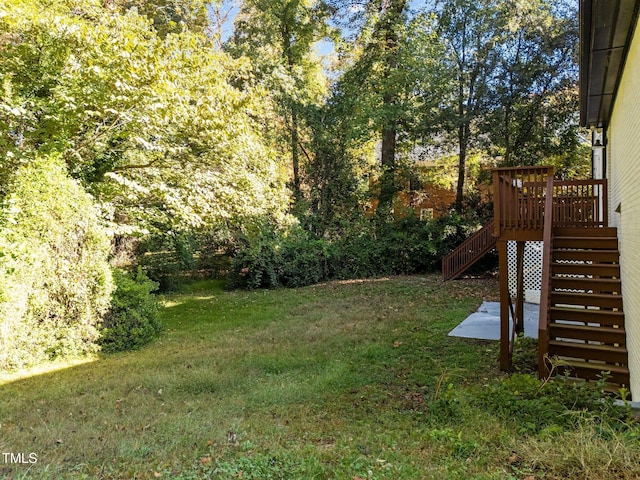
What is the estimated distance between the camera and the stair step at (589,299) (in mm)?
5062

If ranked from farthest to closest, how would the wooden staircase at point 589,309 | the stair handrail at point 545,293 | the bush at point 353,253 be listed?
the bush at point 353,253 < the wooden staircase at point 589,309 < the stair handrail at point 545,293

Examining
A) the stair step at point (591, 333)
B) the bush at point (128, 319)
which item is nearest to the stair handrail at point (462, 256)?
the stair step at point (591, 333)

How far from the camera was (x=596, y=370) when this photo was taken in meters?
4.66

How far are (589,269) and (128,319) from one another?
725 centimetres

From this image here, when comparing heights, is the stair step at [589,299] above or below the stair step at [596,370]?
above

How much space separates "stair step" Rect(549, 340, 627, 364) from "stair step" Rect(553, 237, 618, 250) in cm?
155

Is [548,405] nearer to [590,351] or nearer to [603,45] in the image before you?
[590,351]

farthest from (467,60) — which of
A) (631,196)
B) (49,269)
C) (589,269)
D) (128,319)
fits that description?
(49,269)

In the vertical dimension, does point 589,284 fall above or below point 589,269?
below

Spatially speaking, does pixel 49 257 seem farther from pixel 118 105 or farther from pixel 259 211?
pixel 259 211

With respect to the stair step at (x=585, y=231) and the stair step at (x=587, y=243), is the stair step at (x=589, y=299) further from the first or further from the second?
the stair step at (x=585, y=231)

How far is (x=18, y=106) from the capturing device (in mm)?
6395

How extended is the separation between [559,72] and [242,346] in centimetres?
1434

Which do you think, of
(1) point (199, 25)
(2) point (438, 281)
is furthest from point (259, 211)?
(1) point (199, 25)
